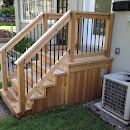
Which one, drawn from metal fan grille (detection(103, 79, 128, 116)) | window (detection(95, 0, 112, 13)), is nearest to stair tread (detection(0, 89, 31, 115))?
metal fan grille (detection(103, 79, 128, 116))

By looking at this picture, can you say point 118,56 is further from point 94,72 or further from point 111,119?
point 111,119

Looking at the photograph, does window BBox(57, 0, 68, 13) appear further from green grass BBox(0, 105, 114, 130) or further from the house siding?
green grass BBox(0, 105, 114, 130)

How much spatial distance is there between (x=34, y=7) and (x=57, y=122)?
638 centimetres

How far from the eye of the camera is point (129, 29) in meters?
2.96

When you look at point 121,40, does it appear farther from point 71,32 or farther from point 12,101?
point 12,101

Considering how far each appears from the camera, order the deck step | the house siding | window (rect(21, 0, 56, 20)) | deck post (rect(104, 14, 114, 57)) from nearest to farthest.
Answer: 1. the deck step
2. the house siding
3. deck post (rect(104, 14, 114, 57))
4. window (rect(21, 0, 56, 20))

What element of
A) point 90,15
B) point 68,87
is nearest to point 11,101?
point 68,87

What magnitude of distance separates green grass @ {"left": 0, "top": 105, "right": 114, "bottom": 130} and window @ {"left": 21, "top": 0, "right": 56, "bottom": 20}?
177 inches

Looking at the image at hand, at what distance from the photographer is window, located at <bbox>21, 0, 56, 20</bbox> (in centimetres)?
633

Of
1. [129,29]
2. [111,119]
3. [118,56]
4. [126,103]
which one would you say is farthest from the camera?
[118,56]

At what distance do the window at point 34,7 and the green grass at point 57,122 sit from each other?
4508 mm

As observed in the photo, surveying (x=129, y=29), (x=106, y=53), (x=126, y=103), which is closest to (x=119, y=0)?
(x=129, y=29)

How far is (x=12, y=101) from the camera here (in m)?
2.94

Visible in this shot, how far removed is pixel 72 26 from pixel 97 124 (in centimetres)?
169
